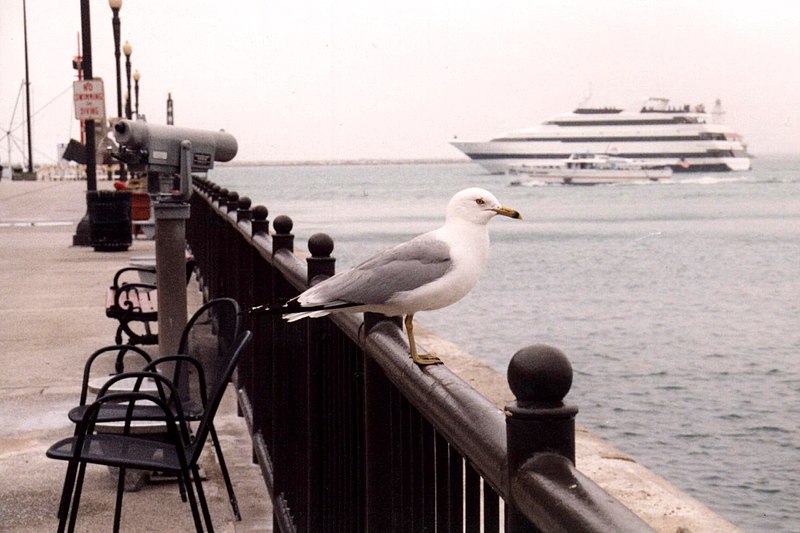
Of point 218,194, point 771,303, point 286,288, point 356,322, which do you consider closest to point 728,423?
point 218,194

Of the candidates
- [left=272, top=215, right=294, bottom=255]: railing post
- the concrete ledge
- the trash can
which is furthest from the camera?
the trash can

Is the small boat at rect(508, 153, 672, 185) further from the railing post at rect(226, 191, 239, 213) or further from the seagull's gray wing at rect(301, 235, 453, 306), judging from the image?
the seagull's gray wing at rect(301, 235, 453, 306)

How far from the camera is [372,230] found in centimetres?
7025

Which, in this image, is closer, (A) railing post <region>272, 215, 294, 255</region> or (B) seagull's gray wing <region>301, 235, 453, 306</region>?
(B) seagull's gray wing <region>301, 235, 453, 306</region>

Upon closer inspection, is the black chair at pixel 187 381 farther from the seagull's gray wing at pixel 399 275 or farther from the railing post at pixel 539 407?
the railing post at pixel 539 407

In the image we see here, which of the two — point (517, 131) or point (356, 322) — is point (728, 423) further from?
point (517, 131)

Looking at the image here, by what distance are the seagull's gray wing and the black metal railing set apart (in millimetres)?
98

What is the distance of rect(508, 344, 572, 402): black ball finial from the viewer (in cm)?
149

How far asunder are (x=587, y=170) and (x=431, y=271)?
5619 inches

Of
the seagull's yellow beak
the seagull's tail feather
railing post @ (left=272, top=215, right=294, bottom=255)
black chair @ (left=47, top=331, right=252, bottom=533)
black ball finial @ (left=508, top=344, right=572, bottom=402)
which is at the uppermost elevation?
the seagull's yellow beak

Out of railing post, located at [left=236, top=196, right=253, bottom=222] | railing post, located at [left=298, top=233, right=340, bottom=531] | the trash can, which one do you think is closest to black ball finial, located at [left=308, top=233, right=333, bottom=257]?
railing post, located at [left=298, top=233, right=340, bottom=531]

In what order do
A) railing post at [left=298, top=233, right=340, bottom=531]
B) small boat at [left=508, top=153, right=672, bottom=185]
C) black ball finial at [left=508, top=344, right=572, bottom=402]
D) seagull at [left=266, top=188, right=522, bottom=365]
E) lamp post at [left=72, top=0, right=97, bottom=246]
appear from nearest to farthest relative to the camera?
black ball finial at [left=508, top=344, right=572, bottom=402] → seagull at [left=266, top=188, right=522, bottom=365] → railing post at [left=298, top=233, right=340, bottom=531] → lamp post at [left=72, top=0, right=97, bottom=246] → small boat at [left=508, top=153, right=672, bottom=185]

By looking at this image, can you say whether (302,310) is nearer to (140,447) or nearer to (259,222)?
(140,447)

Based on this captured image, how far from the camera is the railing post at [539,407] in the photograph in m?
1.50
